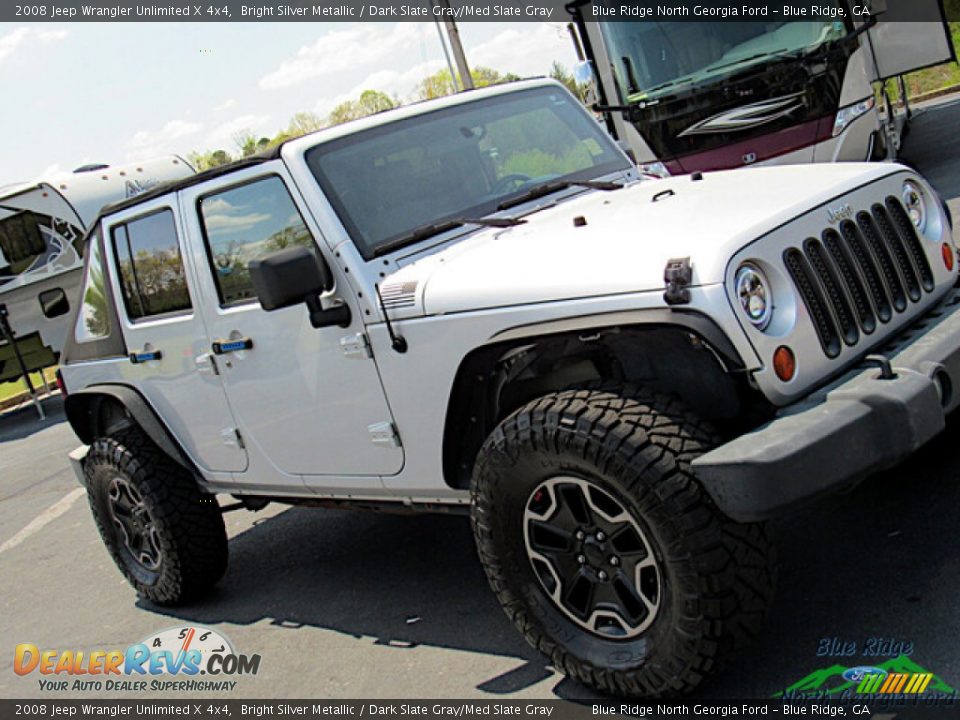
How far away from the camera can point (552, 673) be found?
393 cm

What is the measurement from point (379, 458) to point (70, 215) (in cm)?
1278

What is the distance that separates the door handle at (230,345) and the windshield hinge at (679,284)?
7.16 ft

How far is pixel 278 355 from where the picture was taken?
461 centimetres

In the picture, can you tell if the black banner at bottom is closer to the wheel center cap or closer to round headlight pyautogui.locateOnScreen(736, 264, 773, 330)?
the wheel center cap

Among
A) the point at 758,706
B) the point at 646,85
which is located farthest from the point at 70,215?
the point at 758,706

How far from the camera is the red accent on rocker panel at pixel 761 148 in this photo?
9.45m

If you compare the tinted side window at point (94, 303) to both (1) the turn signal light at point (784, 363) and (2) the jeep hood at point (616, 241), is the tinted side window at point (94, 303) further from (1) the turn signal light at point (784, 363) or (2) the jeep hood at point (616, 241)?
(1) the turn signal light at point (784, 363)

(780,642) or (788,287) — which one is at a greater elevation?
(788,287)

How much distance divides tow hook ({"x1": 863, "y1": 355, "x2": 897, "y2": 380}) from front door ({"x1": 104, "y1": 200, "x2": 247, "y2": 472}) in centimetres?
287

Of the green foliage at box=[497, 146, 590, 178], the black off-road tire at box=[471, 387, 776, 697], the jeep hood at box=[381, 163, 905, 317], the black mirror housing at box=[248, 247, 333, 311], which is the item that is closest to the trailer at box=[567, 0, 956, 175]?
the green foliage at box=[497, 146, 590, 178]

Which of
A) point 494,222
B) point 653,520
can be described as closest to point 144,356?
point 494,222

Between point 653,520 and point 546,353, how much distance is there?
77 cm

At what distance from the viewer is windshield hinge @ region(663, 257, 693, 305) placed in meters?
3.14

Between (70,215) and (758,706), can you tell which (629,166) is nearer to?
(758,706)
